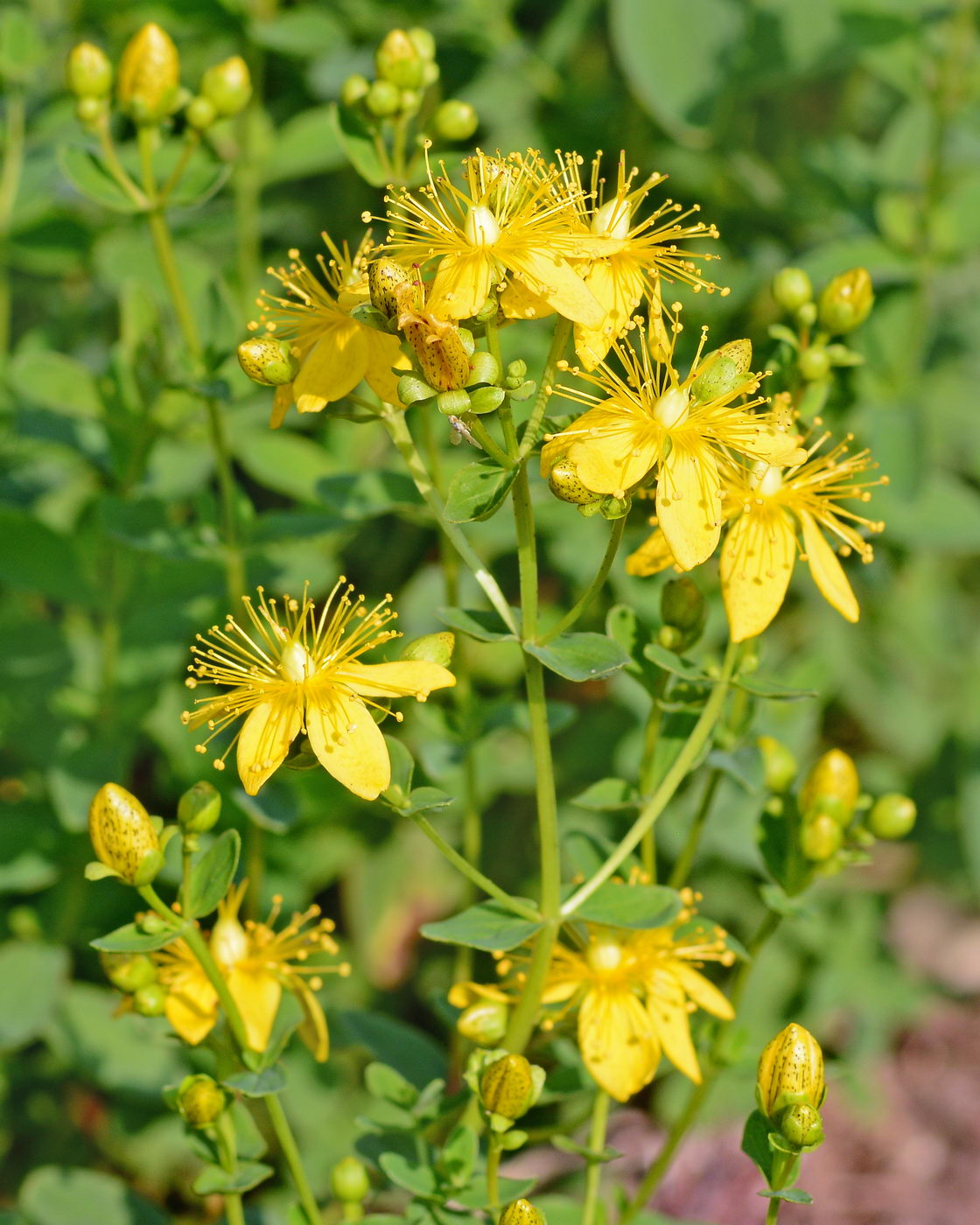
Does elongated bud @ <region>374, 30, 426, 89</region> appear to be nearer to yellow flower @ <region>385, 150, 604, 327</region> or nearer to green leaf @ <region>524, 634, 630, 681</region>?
yellow flower @ <region>385, 150, 604, 327</region>

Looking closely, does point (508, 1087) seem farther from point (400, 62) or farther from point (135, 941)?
point (400, 62)

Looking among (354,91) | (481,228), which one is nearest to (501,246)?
(481,228)

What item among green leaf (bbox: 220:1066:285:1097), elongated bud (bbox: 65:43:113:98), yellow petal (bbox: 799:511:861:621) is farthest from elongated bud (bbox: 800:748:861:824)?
elongated bud (bbox: 65:43:113:98)

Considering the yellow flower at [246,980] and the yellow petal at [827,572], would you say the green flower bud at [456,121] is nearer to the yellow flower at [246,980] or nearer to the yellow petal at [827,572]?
the yellow petal at [827,572]

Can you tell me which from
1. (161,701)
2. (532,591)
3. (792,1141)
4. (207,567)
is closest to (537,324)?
(207,567)

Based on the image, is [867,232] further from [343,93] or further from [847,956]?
[847,956]
